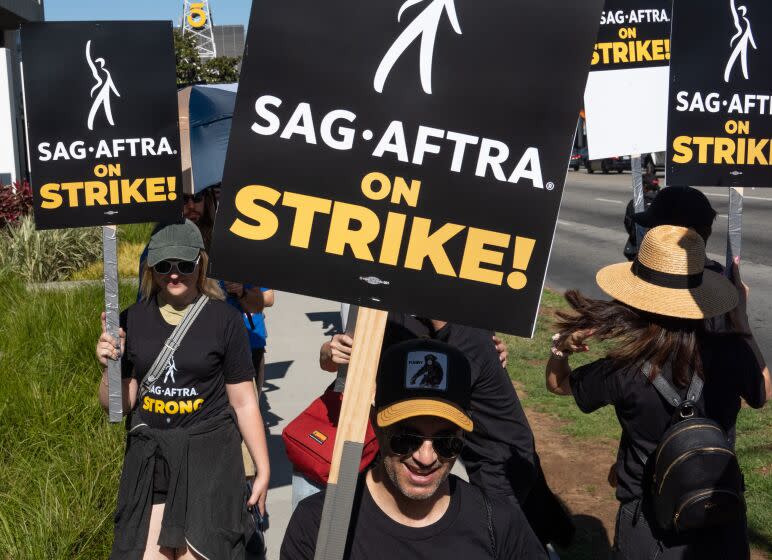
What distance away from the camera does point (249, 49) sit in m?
2.31

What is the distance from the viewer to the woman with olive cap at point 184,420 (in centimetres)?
385

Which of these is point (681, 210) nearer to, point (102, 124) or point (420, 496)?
point (420, 496)

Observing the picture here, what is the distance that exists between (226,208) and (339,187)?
289 millimetres

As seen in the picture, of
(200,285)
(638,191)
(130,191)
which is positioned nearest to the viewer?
(200,285)

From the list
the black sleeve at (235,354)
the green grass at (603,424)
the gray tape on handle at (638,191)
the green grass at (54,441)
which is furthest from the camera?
the green grass at (603,424)

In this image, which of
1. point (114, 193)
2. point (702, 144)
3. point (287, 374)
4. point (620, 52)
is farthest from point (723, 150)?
point (287, 374)

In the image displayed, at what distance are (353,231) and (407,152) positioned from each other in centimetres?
24

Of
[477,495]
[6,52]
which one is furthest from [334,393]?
[6,52]

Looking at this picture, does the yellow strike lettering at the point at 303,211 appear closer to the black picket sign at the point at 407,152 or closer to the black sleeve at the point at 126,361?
the black picket sign at the point at 407,152

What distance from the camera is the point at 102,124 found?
171 inches

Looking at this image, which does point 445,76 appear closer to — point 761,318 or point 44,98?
point 44,98

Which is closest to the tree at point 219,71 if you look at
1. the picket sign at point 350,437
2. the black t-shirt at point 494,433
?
the black t-shirt at point 494,433

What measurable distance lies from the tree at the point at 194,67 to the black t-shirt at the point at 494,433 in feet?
93.8

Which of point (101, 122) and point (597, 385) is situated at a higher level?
point (101, 122)
